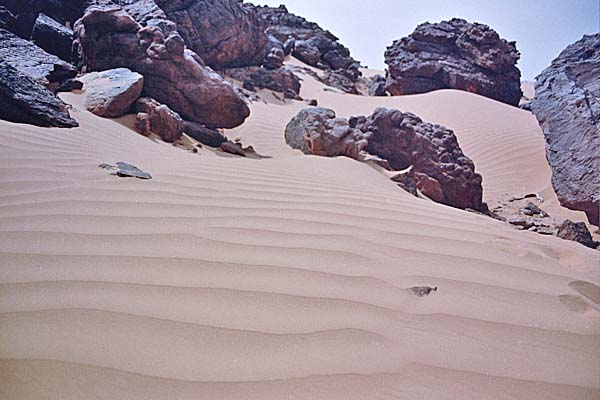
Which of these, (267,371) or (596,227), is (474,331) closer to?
(267,371)

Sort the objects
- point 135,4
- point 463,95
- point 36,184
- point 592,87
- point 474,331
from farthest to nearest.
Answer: point 463,95 < point 135,4 < point 592,87 < point 36,184 < point 474,331

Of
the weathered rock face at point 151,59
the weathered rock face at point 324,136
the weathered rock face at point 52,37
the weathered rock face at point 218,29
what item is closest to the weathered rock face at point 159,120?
the weathered rock face at point 151,59

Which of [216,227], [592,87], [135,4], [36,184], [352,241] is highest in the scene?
[592,87]

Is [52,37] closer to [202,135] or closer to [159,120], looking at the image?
[159,120]

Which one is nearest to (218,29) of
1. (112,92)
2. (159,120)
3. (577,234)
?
(112,92)

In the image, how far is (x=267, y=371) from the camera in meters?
0.83

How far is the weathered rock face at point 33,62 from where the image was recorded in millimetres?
5258

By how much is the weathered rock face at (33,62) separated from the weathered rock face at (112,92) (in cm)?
30

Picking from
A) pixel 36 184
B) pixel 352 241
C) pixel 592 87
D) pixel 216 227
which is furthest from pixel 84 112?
pixel 592 87

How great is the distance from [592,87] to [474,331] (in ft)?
23.6

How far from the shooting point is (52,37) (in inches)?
262

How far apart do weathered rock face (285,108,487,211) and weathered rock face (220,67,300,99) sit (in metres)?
5.69

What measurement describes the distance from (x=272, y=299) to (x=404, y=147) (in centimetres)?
605

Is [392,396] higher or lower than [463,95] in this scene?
lower
